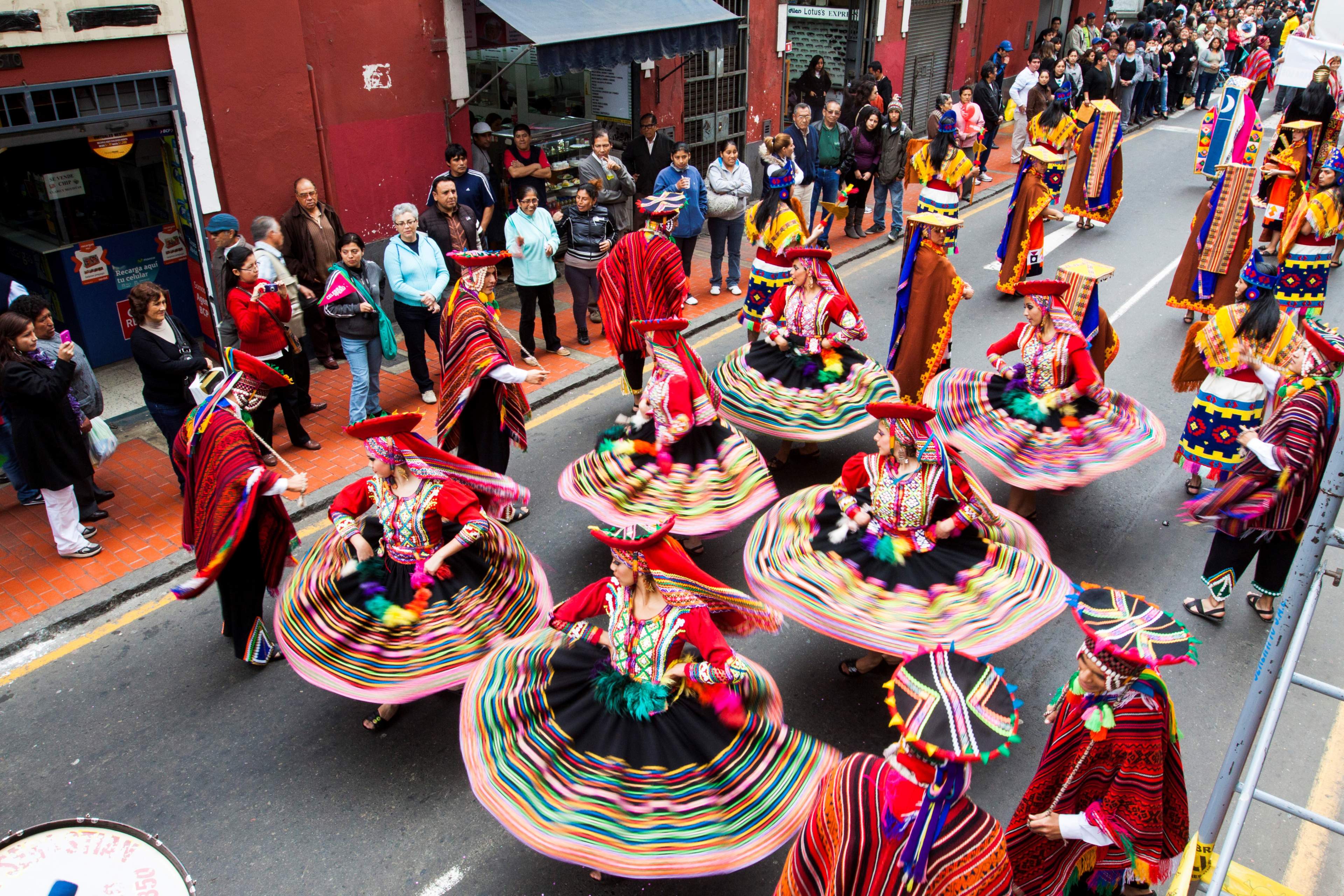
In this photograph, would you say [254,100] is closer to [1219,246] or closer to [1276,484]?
[1276,484]

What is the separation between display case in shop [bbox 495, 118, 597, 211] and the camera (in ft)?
41.4

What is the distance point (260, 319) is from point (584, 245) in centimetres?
363

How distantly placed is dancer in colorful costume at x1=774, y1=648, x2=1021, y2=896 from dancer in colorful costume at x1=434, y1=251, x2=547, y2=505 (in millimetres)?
4065

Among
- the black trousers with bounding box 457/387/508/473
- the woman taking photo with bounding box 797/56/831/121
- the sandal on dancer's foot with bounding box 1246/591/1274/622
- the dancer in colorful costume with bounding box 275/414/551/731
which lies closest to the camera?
the dancer in colorful costume with bounding box 275/414/551/731

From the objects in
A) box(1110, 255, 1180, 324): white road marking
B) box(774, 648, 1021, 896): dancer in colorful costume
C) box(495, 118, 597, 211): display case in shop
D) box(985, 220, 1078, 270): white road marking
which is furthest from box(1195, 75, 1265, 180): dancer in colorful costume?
box(774, 648, 1021, 896): dancer in colorful costume

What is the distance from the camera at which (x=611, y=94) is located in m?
14.3

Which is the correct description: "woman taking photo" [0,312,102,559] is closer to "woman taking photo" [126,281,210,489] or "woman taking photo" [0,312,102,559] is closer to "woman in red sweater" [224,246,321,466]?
"woman taking photo" [126,281,210,489]

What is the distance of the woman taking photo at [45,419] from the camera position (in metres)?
6.72

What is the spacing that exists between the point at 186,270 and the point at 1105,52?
57.5 feet

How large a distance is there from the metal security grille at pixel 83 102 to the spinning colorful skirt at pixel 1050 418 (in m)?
7.40

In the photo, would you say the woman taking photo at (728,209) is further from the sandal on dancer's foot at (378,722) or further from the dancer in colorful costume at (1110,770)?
the dancer in colorful costume at (1110,770)

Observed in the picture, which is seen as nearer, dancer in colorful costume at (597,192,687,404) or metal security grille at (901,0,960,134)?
dancer in colorful costume at (597,192,687,404)

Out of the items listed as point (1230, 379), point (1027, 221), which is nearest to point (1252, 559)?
point (1230, 379)

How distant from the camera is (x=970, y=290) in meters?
8.85
